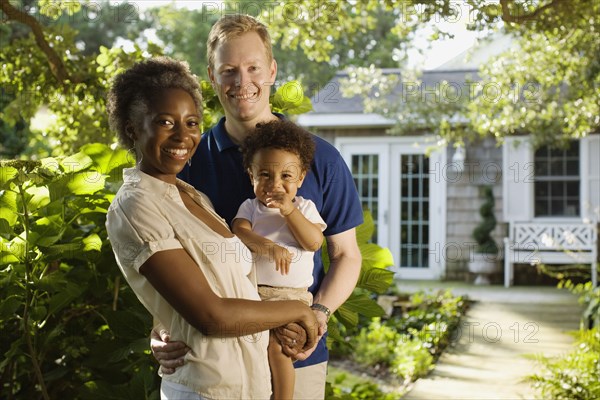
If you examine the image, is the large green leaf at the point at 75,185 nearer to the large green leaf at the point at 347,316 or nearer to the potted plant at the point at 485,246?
the large green leaf at the point at 347,316

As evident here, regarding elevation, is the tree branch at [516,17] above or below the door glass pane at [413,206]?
above

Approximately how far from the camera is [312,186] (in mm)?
2125

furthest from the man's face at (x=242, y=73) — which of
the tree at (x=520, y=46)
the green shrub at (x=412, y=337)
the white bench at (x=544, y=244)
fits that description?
the white bench at (x=544, y=244)

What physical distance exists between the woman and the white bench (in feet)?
30.5

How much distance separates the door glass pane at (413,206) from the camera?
478 inches

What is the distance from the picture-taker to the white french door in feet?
39.6

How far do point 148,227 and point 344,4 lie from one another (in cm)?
531

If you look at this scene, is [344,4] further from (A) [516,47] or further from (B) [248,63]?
(B) [248,63]

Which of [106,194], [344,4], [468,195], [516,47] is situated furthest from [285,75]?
[106,194]

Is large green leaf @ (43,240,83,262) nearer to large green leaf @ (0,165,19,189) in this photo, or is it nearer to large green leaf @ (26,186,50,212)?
large green leaf @ (26,186,50,212)

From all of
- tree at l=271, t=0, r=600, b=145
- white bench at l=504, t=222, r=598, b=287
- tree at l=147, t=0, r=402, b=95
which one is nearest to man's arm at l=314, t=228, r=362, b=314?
tree at l=271, t=0, r=600, b=145

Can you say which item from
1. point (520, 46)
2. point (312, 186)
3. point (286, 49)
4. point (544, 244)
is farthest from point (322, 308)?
point (286, 49)

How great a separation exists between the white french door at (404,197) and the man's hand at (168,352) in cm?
1034

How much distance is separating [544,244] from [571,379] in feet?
21.1
